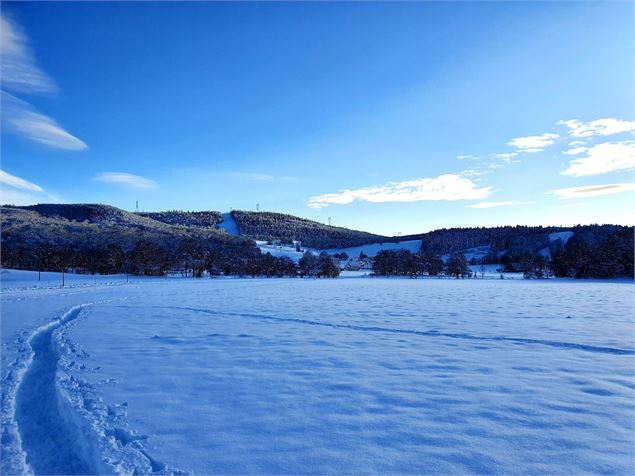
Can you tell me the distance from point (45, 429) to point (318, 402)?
10.8 ft

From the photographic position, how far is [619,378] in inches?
247

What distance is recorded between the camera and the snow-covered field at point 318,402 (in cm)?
373

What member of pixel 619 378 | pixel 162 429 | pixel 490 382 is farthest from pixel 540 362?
pixel 162 429

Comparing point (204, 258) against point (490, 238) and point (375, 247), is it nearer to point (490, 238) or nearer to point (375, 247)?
point (375, 247)

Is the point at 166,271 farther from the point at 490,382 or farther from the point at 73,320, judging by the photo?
the point at 490,382

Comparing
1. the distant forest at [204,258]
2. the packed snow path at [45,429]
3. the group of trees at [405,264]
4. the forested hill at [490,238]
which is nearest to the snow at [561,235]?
the forested hill at [490,238]

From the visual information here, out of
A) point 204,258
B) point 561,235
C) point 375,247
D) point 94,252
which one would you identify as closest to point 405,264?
point 204,258

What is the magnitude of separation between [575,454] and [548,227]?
566 ft

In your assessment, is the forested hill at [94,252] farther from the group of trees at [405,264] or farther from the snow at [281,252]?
the group of trees at [405,264]

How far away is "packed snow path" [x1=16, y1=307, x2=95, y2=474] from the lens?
371 centimetres

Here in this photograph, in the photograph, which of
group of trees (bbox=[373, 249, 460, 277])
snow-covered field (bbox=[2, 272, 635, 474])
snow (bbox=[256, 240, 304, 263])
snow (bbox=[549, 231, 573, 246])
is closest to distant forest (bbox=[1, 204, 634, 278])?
group of trees (bbox=[373, 249, 460, 277])

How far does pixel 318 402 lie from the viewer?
205 inches

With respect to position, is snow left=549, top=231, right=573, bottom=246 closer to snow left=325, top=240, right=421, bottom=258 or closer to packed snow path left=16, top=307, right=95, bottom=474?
snow left=325, top=240, right=421, bottom=258

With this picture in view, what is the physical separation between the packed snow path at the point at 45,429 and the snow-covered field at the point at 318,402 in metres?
0.02
